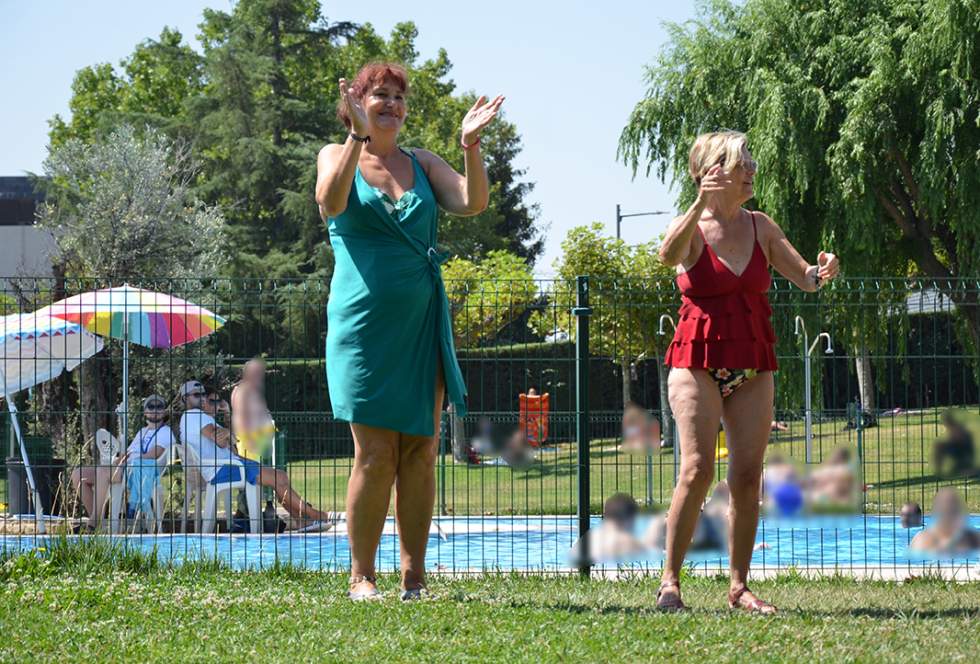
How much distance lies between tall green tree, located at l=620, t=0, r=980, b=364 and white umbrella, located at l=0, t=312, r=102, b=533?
805cm

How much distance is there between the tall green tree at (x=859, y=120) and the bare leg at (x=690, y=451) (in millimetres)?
9315

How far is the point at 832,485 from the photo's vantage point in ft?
29.6

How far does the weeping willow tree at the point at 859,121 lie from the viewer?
13.7 m

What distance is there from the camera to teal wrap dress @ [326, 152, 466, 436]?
181 inches

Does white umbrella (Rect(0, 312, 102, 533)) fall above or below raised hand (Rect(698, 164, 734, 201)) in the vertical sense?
below

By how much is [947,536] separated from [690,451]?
427cm

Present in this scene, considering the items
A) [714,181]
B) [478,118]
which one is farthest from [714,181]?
[478,118]

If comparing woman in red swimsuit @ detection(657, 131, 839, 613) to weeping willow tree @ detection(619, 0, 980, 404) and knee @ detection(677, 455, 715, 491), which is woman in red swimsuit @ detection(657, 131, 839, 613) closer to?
knee @ detection(677, 455, 715, 491)

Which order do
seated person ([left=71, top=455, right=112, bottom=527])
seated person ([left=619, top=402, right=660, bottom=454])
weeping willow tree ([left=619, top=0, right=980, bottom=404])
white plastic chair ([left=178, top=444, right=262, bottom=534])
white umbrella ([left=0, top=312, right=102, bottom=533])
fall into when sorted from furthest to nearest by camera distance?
weeping willow tree ([left=619, top=0, right=980, bottom=404]) < white plastic chair ([left=178, top=444, right=262, bottom=534]) < white umbrella ([left=0, top=312, right=102, bottom=533]) < seated person ([left=71, top=455, right=112, bottom=527]) < seated person ([left=619, top=402, right=660, bottom=454])

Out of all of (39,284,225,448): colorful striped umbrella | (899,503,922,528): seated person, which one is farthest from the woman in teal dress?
(899,503,922,528): seated person

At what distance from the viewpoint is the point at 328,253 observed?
32688 millimetres

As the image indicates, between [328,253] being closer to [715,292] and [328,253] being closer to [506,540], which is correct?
[506,540]

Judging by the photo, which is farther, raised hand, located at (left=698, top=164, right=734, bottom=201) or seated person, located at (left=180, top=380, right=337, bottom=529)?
seated person, located at (left=180, top=380, right=337, bottom=529)

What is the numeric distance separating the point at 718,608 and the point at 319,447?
4270mm
